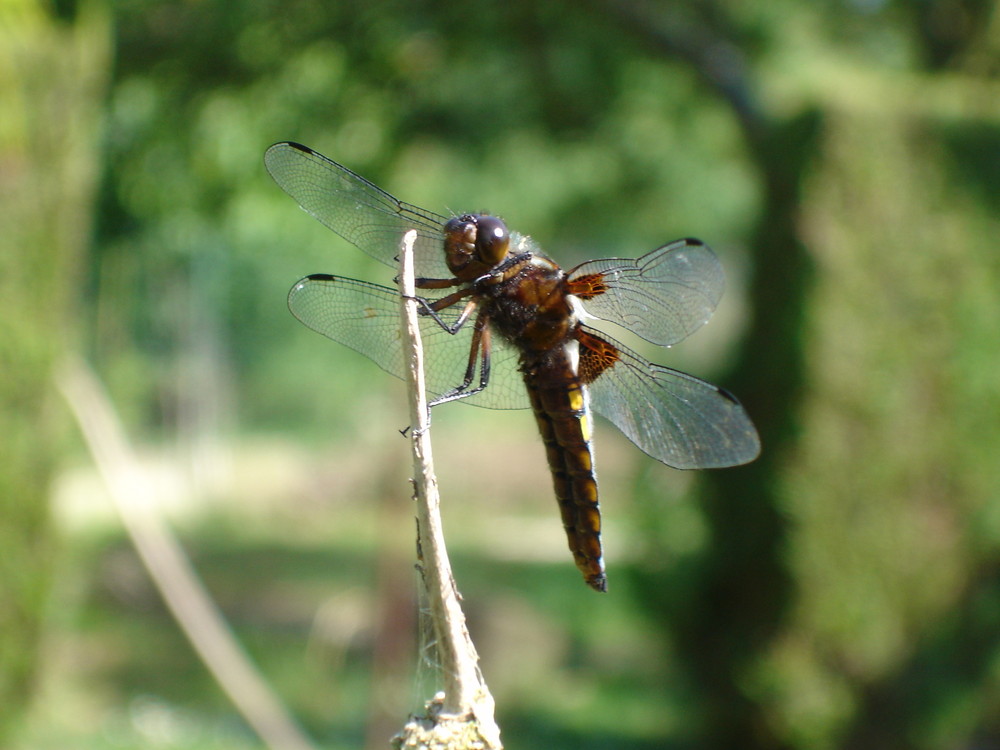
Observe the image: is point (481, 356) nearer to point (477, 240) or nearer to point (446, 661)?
point (477, 240)

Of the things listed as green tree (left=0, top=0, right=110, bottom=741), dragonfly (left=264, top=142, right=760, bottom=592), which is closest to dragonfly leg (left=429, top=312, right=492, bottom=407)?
dragonfly (left=264, top=142, right=760, bottom=592)

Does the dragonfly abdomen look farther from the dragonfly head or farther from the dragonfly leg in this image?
the dragonfly head

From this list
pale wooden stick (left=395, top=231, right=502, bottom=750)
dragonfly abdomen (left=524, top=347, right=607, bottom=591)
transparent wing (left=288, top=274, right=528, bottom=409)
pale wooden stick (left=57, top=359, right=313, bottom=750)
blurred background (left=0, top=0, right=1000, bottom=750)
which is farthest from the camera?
pale wooden stick (left=57, top=359, right=313, bottom=750)

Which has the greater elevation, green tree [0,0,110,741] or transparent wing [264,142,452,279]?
green tree [0,0,110,741]

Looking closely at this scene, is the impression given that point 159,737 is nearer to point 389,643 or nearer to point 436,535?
point 389,643

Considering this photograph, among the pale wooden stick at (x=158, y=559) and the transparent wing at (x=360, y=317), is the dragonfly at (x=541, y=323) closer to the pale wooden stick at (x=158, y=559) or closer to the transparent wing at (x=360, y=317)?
the transparent wing at (x=360, y=317)

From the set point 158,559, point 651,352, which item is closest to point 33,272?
point 158,559
